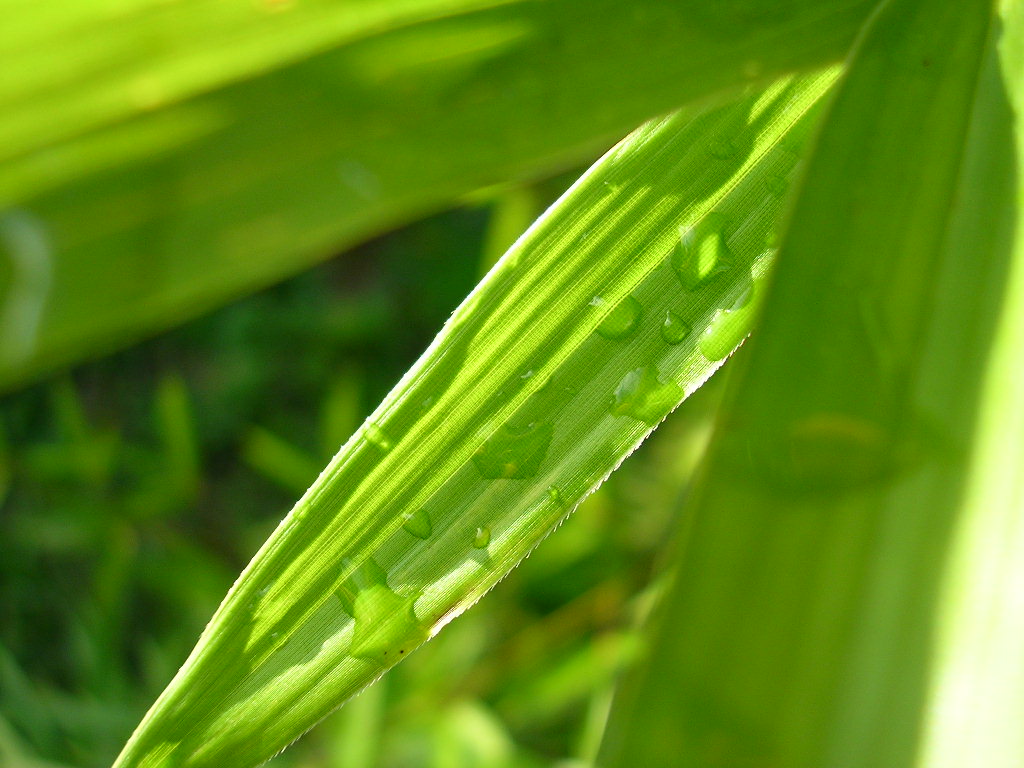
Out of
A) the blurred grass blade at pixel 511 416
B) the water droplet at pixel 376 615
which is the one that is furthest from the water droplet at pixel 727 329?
the water droplet at pixel 376 615

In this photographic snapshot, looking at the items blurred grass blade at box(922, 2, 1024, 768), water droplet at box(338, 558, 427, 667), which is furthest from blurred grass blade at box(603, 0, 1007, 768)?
water droplet at box(338, 558, 427, 667)

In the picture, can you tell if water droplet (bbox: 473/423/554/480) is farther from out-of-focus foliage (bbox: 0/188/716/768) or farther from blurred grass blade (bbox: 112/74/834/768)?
out-of-focus foliage (bbox: 0/188/716/768)

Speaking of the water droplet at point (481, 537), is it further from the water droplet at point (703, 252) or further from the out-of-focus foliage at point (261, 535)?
the out-of-focus foliage at point (261, 535)

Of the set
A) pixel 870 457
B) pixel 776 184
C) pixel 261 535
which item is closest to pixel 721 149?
pixel 776 184

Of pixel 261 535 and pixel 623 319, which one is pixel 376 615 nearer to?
pixel 623 319

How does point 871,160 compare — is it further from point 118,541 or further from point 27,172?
point 118,541

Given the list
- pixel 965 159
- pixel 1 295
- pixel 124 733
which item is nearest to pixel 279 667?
pixel 1 295
